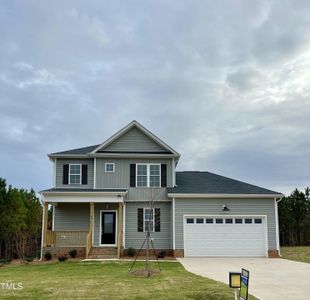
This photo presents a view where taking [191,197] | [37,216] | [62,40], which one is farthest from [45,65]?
[37,216]

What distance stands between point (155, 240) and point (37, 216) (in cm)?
2166

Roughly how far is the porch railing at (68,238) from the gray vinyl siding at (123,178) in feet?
9.43

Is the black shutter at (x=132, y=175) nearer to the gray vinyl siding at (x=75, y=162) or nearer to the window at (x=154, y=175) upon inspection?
the window at (x=154, y=175)

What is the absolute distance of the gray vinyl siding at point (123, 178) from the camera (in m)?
22.1

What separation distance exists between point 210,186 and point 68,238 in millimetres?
8570

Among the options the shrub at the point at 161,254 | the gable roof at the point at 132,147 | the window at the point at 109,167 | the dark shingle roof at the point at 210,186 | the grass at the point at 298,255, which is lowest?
the grass at the point at 298,255

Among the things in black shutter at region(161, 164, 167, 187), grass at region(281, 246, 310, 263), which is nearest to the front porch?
black shutter at region(161, 164, 167, 187)

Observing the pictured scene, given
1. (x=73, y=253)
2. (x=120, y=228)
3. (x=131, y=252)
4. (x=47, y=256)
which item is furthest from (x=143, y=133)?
(x=47, y=256)

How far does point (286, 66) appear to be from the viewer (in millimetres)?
19156

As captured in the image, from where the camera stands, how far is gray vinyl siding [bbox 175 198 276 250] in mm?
21281

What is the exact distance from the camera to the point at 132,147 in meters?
22.8

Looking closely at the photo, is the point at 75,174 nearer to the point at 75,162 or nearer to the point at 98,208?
the point at 75,162

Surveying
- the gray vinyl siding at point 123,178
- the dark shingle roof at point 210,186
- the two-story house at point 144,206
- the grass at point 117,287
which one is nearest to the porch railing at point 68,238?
the two-story house at point 144,206

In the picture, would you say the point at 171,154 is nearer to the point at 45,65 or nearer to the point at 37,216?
the point at 45,65
